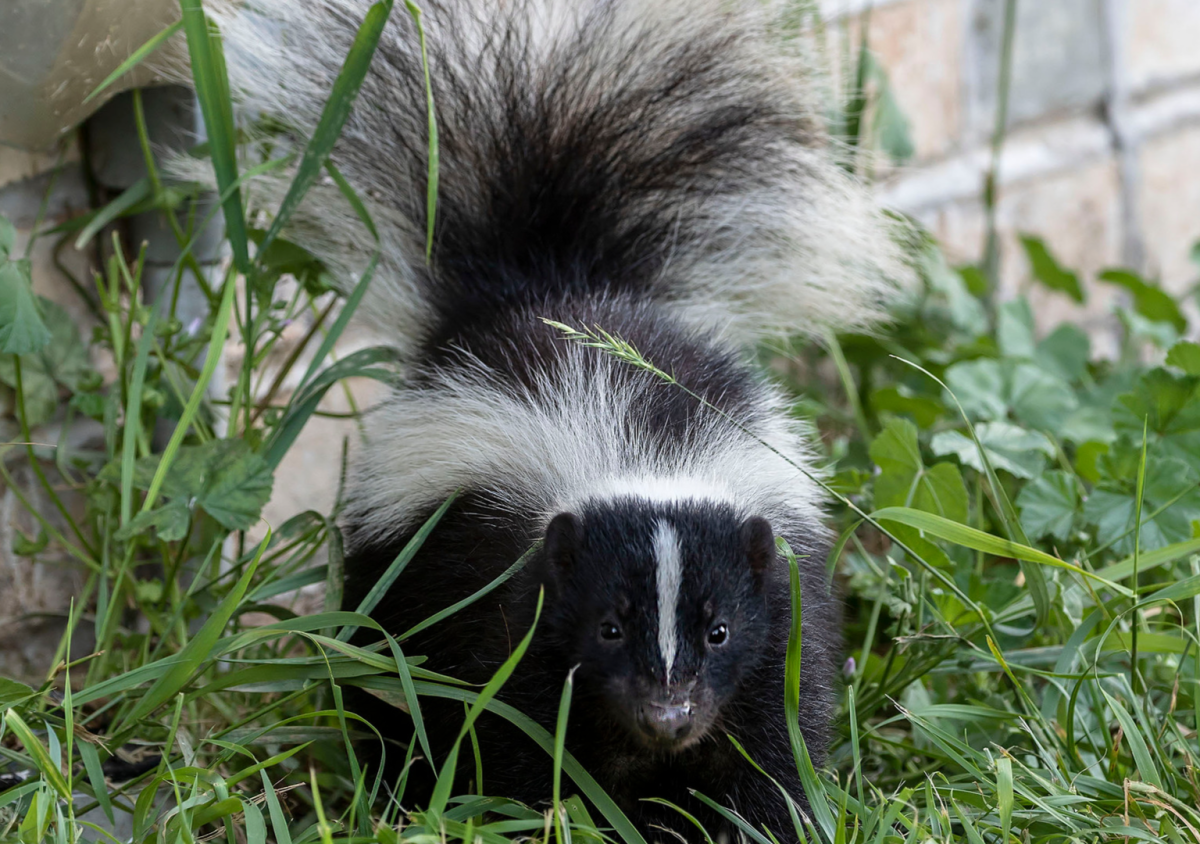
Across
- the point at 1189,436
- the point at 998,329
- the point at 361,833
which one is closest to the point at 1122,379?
the point at 998,329

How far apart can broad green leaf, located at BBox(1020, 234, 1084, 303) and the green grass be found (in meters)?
1.20

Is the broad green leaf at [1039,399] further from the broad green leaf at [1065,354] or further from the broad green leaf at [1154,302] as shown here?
the broad green leaf at [1154,302]

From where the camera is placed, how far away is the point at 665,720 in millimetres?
1845

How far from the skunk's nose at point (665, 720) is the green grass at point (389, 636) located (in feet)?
0.49

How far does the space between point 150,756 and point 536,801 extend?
3.05 ft

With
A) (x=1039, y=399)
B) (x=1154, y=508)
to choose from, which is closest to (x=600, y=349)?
(x=1154, y=508)

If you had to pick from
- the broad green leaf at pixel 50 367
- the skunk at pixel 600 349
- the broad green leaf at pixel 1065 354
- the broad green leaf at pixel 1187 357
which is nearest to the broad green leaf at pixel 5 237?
the broad green leaf at pixel 50 367

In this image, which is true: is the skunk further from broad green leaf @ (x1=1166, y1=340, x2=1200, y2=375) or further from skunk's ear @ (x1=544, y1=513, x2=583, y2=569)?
broad green leaf @ (x1=1166, y1=340, x2=1200, y2=375)

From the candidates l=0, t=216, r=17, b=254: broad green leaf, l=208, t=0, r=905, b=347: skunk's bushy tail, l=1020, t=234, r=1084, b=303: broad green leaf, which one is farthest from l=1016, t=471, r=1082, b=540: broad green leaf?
l=0, t=216, r=17, b=254: broad green leaf

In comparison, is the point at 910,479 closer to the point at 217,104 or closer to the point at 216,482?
the point at 216,482

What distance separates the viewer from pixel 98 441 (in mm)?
2994

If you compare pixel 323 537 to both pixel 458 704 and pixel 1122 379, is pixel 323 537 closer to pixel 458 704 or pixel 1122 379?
pixel 458 704

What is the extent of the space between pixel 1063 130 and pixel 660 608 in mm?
4046

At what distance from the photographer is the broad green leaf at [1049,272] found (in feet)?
14.3
